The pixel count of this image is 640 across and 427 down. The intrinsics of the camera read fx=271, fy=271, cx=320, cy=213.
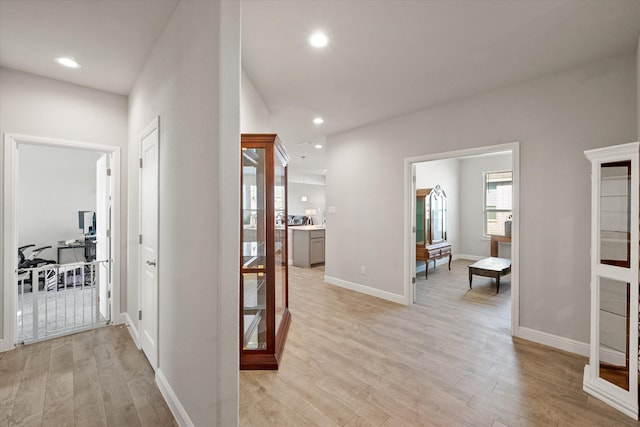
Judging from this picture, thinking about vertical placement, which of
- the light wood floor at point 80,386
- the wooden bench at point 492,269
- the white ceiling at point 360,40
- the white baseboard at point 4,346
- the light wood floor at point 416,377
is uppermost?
the white ceiling at point 360,40

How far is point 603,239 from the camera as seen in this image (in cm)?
211

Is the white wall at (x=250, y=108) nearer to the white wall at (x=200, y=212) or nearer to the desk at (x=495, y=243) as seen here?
the white wall at (x=200, y=212)

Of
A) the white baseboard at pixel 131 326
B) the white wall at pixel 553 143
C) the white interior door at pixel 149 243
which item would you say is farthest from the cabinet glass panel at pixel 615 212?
the white baseboard at pixel 131 326

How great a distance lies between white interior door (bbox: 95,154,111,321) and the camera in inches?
133

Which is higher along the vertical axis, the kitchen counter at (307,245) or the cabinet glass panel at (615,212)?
the cabinet glass panel at (615,212)

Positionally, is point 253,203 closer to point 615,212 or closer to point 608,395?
point 615,212

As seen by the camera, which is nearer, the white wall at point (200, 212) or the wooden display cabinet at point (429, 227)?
the white wall at point (200, 212)

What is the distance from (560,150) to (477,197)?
500cm

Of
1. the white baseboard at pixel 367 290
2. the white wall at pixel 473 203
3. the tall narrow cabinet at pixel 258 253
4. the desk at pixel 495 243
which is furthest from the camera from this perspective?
the white wall at pixel 473 203

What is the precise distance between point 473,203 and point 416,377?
642 centimetres

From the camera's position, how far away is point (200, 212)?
1.55 metres

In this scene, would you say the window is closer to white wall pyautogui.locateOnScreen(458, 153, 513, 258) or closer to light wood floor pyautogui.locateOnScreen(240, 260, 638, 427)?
white wall pyautogui.locateOnScreen(458, 153, 513, 258)

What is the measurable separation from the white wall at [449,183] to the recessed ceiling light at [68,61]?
605 centimetres

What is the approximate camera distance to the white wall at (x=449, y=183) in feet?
21.6
